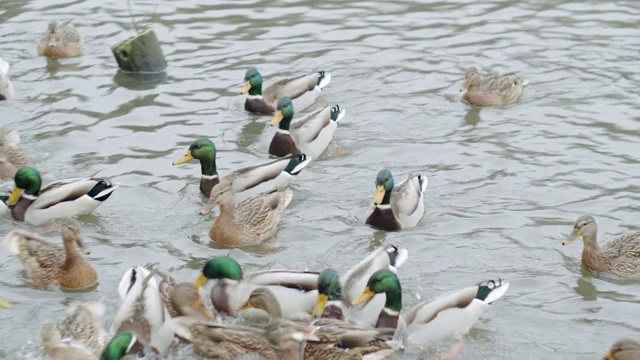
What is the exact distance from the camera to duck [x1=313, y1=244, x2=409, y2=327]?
8.33 meters

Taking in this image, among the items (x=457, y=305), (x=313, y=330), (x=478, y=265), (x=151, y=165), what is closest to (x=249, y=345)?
(x=313, y=330)

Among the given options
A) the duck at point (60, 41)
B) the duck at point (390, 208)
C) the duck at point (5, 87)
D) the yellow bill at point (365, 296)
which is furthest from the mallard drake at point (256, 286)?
the duck at point (60, 41)

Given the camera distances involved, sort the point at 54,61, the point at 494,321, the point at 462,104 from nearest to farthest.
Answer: the point at 494,321 → the point at 462,104 → the point at 54,61

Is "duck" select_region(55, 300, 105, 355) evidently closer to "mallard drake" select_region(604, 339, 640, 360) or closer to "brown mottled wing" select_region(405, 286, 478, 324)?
"brown mottled wing" select_region(405, 286, 478, 324)

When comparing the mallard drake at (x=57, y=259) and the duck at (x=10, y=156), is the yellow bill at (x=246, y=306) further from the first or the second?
the duck at (x=10, y=156)

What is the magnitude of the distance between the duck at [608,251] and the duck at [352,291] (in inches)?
61.5

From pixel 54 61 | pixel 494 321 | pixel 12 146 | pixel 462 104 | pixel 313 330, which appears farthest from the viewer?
pixel 54 61

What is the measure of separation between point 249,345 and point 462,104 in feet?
19.6

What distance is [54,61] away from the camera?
47.9 ft

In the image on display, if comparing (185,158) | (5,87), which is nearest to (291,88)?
(185,158)

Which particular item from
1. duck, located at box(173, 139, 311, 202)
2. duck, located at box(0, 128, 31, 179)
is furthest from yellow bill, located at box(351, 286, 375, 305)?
duck, located at box(0, 128, 31, 179)

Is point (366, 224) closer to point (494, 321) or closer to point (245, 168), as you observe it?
point (245, 168)

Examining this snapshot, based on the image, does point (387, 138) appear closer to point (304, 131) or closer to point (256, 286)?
point (304, 131)

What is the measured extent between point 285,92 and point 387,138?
154 cm
